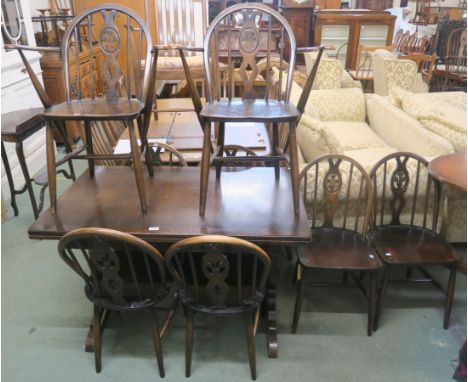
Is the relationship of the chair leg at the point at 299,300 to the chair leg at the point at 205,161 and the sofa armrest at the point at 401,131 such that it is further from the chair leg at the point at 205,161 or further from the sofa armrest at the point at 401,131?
the sofa armrest at the point at 401,131

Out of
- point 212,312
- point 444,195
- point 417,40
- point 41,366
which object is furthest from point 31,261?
point 417,40

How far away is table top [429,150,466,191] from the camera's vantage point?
1803mm

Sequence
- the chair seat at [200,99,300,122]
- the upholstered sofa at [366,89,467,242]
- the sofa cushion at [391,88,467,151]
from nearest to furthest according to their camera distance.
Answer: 1. the chair seat at [200,99,300,122]
2. the upholstered sofa at [366,89,467,242]
3. the sofa cushion at [391,88,467,151]

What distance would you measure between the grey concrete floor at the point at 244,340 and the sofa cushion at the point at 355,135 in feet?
3.81

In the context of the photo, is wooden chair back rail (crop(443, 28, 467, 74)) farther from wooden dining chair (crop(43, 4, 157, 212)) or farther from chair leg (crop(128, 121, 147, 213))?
chair leg (crop(128, 121, 147, 213))

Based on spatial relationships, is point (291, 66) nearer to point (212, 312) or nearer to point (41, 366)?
point (212, 312)


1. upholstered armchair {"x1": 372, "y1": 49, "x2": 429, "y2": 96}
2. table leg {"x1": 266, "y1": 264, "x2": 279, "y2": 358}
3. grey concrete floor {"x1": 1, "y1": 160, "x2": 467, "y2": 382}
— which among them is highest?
upholstered armchair {"x1": 372, "y1": 49, "x2": 429, "y2": 96}

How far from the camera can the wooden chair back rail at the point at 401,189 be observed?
2.07 meters

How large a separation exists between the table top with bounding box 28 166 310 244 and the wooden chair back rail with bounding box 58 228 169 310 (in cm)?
12

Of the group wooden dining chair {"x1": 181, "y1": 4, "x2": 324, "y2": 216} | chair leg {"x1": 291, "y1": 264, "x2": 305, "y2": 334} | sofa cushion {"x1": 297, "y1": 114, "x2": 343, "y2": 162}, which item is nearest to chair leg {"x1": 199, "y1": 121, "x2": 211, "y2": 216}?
wooden dining chair {"x1": 181, "y1": 4, "x2": 324, "y2": 216}

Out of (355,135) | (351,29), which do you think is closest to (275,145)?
(355,135)

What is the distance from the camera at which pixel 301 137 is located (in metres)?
2.48

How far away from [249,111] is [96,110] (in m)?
0.64

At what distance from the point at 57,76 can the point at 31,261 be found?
2.20 meters
